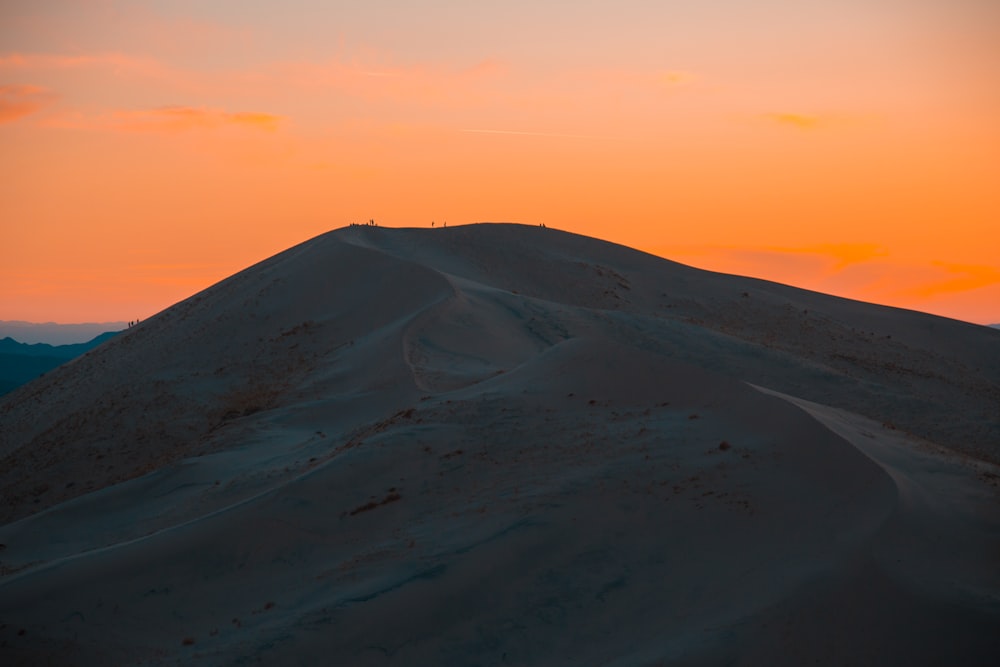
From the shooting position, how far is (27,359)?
279ft

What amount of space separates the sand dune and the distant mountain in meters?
57.2

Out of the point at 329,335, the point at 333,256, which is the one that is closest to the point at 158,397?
the point at 329,335

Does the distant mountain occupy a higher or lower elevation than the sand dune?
higher

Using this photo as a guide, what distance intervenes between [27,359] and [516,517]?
8329cm

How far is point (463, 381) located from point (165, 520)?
6165 mm

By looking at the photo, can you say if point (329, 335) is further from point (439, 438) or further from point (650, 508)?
point (650, 508)

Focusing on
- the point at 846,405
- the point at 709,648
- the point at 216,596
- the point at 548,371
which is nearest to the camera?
the point at 709,648

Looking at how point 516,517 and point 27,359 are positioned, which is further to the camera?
point 27,359

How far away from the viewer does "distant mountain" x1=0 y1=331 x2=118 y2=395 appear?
258ft

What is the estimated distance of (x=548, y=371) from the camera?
55.0 feet

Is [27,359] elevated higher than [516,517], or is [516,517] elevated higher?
[27,359]

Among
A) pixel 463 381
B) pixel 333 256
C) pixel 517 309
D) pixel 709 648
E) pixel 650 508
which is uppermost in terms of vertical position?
pixel 333 256

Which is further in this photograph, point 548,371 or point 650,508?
point 548,371

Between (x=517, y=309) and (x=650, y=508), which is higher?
(x=517, y=309)
